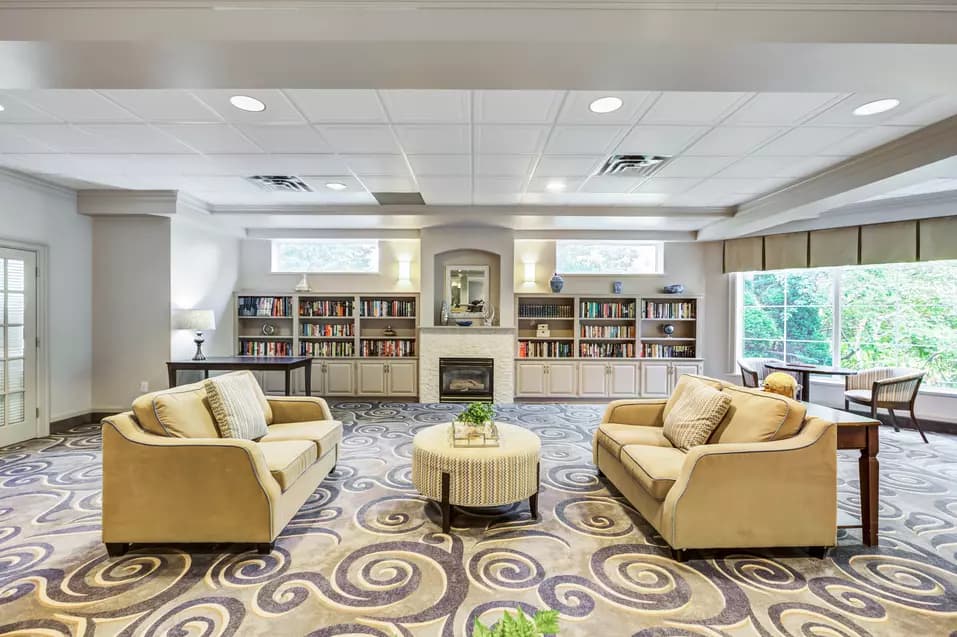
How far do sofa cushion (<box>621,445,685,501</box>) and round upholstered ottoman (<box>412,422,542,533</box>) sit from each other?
602 millimetres

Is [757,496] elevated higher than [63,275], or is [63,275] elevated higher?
[63,275]

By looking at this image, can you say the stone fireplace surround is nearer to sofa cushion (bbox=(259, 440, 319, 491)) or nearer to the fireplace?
the fireplace

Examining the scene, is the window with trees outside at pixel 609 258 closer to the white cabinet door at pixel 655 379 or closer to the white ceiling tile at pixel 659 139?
the white cabinet door at pixel 655 379

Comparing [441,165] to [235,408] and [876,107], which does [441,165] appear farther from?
[876,107]

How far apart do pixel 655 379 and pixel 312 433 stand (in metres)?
5.26

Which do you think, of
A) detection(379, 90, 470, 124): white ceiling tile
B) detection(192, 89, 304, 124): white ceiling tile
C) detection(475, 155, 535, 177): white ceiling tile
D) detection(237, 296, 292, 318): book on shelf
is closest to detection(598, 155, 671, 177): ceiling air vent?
detection(475, 155, 535, 177): white ceiling tile

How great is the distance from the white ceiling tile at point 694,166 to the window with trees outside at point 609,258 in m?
2.79

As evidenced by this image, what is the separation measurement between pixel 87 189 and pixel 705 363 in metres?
8.65

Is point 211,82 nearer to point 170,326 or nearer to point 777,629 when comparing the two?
point 777,629

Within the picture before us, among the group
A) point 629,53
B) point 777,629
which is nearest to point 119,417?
point 629,53

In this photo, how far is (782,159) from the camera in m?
3.86

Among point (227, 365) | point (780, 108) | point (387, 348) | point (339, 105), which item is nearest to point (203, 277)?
point (227, 365)

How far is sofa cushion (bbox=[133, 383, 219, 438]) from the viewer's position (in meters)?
2.52

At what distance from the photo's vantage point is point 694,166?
4.05 metres
